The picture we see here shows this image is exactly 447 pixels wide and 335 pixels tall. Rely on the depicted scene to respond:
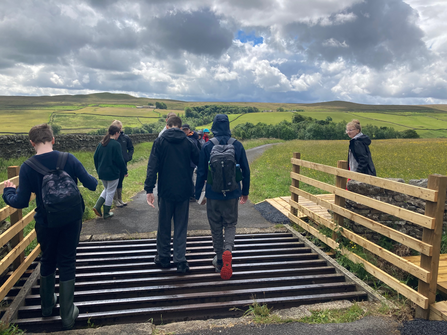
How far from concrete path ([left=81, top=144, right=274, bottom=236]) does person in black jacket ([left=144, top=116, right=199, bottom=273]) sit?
202cm

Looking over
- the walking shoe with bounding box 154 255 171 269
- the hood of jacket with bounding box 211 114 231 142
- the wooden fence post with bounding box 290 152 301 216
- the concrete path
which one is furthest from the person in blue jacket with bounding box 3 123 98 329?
the wooden fence post with bounding box 290 152 301 216

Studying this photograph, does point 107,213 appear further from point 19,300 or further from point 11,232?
point 19,300

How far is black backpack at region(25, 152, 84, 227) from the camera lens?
2.88 metres

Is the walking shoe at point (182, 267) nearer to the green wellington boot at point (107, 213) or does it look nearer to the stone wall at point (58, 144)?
the green wellington boot at point (107, 213)

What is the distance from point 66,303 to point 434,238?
373 centimetres

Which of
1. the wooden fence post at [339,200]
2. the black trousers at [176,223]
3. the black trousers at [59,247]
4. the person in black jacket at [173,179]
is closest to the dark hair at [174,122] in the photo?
the person in black jacket at [173,179]

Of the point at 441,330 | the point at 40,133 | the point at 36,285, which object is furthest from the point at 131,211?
the point at 441,330

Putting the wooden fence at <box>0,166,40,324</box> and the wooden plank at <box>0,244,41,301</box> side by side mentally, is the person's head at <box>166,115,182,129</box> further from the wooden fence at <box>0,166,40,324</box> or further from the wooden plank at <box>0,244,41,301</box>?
the wooden plank at <box>0,244,41,301</box>

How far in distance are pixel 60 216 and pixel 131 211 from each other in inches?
183

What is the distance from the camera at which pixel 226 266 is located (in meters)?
4.05

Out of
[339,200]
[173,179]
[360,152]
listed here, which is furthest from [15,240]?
[360,152]

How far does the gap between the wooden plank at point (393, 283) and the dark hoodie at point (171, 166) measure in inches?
97.6

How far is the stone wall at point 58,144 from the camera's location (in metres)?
15.1

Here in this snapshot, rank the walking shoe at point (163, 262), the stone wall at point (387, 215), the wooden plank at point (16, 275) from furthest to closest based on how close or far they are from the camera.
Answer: the stone wall at point (387, 215) < the walking shoe at point (163, 262) < the wooden plank at point (16, 275)
